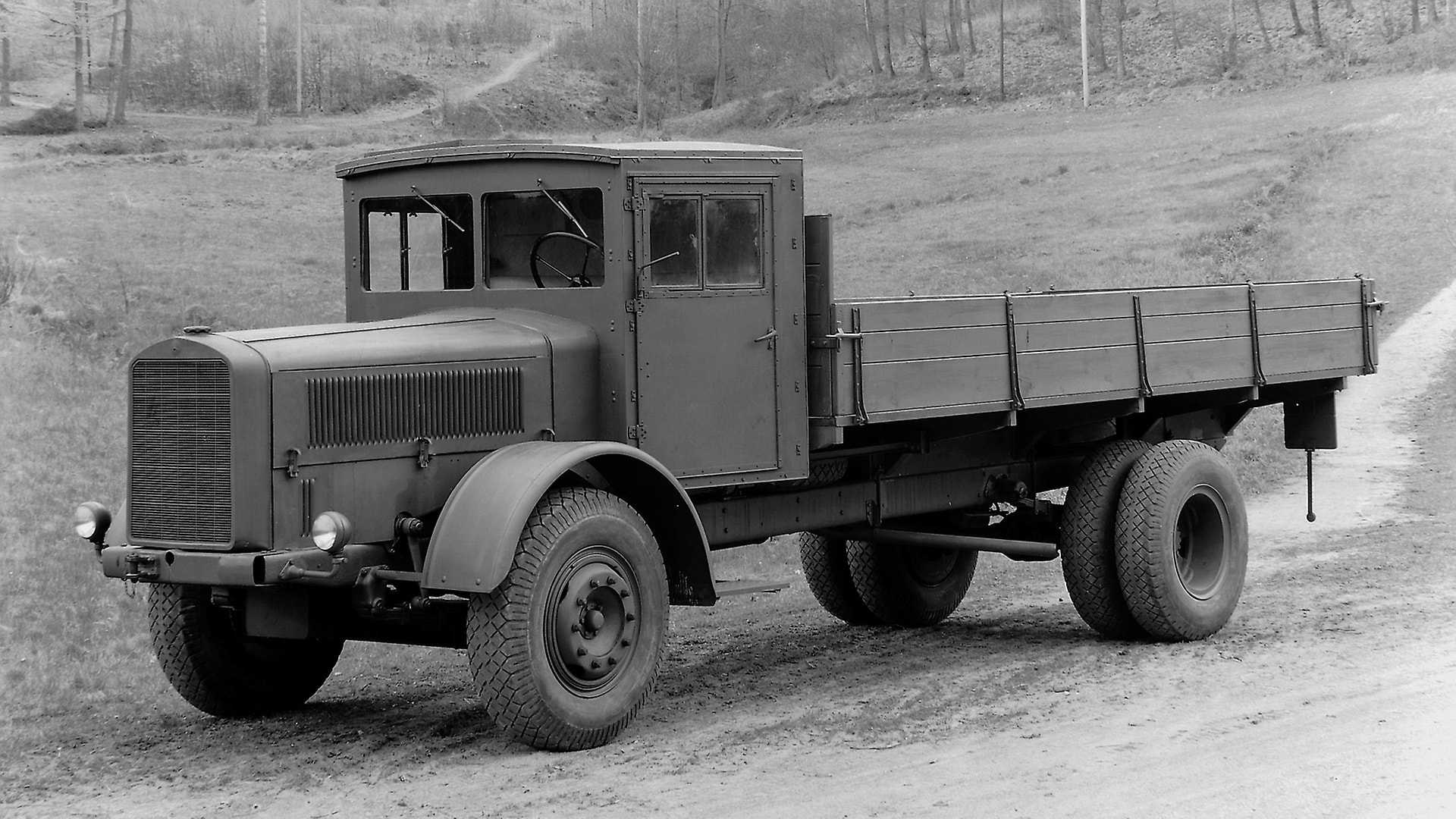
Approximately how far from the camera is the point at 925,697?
7.63 m

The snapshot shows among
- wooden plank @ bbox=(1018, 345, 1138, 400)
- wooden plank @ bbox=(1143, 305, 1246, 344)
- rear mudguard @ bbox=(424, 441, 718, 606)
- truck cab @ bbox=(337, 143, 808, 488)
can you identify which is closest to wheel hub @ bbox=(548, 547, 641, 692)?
rear mudguard @ bbox=(424, 441, 718, 606)

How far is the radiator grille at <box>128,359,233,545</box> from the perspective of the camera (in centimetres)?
634

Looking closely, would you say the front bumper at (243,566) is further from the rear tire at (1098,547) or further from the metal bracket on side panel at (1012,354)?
the rear tire at (1098,547)

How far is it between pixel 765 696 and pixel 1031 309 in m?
2.44

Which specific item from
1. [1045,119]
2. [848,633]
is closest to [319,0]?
[1045,119]

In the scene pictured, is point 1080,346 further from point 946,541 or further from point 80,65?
point 80,65

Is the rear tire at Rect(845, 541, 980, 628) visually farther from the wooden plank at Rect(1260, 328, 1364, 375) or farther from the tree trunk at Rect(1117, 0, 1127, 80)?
the tree trunk at Rect(1117, 0, 1127, 80)

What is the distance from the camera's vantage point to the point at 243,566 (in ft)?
20.3

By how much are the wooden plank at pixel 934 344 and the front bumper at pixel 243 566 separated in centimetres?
253

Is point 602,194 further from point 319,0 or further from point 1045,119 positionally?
point 319,0

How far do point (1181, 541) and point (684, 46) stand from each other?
52606 mm

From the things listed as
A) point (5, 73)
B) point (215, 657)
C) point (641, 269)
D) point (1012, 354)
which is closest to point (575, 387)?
point (641, 269)

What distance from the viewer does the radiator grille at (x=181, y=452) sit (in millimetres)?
→ 6340

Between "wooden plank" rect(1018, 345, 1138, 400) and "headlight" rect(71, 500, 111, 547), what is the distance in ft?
14.5
